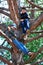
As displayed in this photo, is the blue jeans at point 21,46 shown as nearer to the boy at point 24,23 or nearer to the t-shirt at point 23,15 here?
the boy at point 24,23

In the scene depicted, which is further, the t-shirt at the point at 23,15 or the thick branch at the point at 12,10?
the t-shirt at the point at 23,15

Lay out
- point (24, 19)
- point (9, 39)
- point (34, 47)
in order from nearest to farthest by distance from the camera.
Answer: point (9, 39), point (24, 19), point (34, 47)

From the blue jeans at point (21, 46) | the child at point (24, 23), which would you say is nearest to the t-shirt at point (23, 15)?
the child at point (24, 23)

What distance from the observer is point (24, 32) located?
66.1 inches

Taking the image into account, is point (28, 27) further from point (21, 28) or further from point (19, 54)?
point (19, 54)

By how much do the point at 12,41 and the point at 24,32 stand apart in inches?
7.2

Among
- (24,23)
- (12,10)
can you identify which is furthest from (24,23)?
(12,10)

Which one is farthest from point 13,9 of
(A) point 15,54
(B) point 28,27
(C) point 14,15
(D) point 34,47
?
(D) point 34,47

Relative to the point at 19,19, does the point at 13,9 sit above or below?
above

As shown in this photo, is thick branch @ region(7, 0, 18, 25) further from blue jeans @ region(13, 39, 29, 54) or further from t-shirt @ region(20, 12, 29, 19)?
Result: blue jeans @ region(13, 39, 29, 54)

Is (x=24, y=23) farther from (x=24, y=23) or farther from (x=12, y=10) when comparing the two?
(x=12, y=10)

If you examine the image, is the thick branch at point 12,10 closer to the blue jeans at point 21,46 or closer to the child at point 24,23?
the child at point 24,23

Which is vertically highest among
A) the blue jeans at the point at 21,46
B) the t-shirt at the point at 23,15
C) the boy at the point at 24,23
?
the t-shirt at the point at 23,15

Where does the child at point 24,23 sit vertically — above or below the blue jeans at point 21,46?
above
